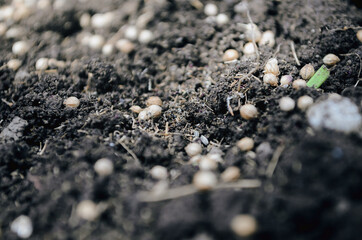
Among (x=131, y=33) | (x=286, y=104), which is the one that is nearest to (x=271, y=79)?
(x=286, y=104)

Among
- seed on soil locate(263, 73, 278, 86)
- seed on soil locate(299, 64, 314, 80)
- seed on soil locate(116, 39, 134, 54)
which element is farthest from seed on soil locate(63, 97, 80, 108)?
seed on soil locate(299, 64, 314, 80)

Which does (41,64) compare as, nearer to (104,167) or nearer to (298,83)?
(104,167)

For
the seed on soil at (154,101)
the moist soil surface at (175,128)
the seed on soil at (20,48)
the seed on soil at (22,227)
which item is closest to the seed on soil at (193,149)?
the moist soil surface at (175,128)

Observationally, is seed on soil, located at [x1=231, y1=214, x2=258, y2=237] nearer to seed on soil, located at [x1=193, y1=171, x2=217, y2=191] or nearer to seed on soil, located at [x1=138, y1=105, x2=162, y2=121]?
seed on soil, located at [x1=193, y1=171, x2=217, y2=191]

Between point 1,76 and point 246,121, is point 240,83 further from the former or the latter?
point 1,76

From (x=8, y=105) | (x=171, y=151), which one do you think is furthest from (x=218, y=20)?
(x=8, y=105)

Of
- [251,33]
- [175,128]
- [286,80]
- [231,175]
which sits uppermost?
[251,33]
